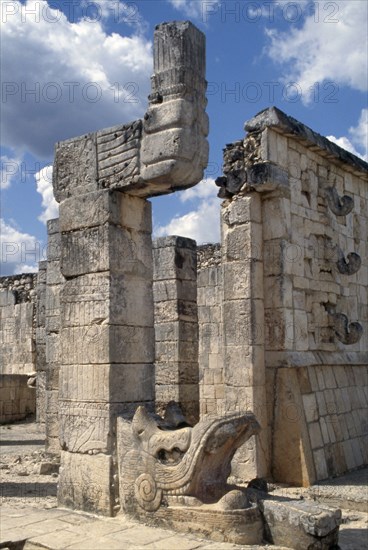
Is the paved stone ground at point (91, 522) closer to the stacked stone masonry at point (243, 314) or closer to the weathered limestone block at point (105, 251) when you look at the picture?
the stacked stone masonry at point (243, 314)

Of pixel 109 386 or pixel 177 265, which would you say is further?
pixel 177 265

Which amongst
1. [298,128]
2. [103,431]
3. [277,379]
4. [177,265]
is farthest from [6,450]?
[298,128]

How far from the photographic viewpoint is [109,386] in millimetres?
6574

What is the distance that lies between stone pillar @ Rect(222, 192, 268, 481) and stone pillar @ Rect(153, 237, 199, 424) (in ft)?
7.43

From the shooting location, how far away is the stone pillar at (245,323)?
29.6 feet

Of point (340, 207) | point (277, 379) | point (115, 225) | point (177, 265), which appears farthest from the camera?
point (177, 265)

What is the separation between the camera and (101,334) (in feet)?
22.0

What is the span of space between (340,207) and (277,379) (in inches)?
122

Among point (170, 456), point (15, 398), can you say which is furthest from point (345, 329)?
point (15, 398)

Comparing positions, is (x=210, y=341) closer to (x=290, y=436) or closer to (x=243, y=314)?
(x=243, y=314)

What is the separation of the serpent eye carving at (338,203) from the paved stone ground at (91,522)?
13.1ft

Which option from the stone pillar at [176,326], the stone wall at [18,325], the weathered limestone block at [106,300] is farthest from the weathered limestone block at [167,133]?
the stone wall at [18,325]

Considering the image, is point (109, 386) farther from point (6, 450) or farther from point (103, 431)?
point (6, 450)

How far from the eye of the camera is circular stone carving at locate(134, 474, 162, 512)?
603 centimetres
